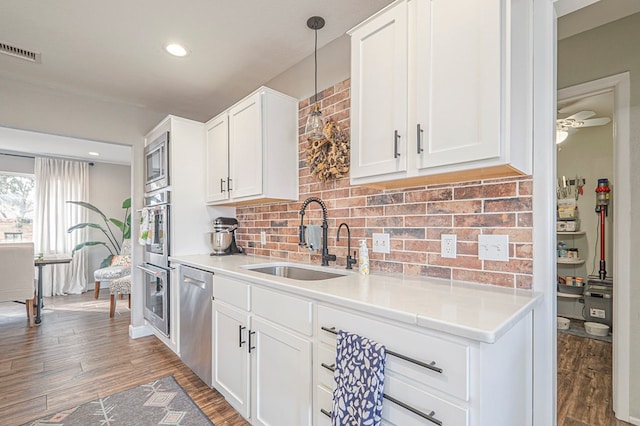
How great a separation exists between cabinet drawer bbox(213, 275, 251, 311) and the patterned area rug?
0.72m

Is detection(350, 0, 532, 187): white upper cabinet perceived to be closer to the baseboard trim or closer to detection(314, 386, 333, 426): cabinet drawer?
detection(314, 386, 333, 426): cabinet drawer

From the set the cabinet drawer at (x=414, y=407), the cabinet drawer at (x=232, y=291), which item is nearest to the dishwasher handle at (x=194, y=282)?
the cabinet drawer at (x=232, y=291)

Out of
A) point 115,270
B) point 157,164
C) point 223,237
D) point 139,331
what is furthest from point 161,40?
point 115,270

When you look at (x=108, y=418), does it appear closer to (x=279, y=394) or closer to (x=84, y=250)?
(x=279, y=394)

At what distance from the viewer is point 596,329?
331 centimetres

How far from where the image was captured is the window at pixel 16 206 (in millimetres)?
5199

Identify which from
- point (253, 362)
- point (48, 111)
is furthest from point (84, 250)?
Answer: point (253, 362)

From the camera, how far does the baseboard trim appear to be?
331 centimetres

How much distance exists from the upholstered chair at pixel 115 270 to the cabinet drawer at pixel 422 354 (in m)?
4.63

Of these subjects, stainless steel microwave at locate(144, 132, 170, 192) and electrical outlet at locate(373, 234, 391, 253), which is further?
stainless steel microwave at locate(144, 132, 170, 192)

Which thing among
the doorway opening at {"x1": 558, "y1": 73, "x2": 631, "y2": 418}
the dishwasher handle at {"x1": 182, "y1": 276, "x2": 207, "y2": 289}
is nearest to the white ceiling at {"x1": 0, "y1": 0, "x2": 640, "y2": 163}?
the doorway opening at {"x1": 558, "y1": 73, "x2": 631, "y2": 418}

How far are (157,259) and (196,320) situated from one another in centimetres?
104

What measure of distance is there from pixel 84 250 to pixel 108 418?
4.93 m

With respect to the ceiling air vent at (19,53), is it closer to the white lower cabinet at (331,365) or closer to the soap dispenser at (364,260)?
the white lower cabinet at (331,365)
